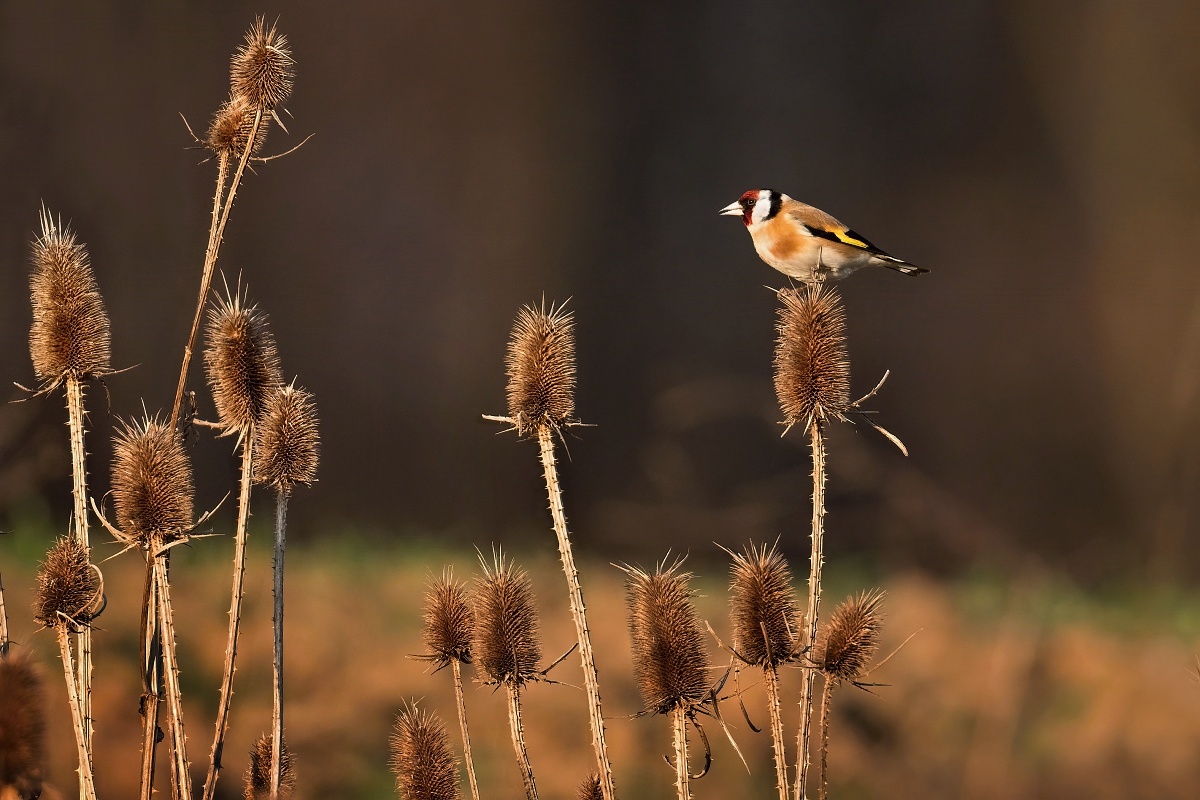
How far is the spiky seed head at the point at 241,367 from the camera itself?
1.65 m

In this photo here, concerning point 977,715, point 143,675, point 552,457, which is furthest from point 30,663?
point 977,715

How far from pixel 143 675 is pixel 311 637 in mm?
1433

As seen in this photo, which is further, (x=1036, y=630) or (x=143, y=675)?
(x=1036, y=630)

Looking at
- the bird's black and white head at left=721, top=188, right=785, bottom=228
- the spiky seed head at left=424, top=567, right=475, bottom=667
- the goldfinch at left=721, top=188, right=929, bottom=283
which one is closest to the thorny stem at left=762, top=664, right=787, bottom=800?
the spiky seed head at left=424, top=567, right=475, bottom=667

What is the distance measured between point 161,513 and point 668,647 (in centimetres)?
74

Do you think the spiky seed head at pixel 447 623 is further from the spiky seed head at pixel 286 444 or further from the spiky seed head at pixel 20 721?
the spiky seed head at pixel 20 721

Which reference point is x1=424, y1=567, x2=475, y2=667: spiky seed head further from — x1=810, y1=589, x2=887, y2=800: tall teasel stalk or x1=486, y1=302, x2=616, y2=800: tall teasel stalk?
x1=810, y1=589, x2=887, y2=800: tall teasel stalk

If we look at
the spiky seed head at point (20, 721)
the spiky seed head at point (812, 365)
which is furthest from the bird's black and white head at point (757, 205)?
the spiky seed head at point (20, 721)

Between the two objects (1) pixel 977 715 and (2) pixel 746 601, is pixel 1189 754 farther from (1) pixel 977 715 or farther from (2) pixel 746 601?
(2) pixel 746 601

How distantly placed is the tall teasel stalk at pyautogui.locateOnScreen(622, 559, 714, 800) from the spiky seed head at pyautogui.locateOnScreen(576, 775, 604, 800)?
154mm

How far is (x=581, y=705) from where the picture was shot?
10.9ft

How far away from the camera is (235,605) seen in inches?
62.9

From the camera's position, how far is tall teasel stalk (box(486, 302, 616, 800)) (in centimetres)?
161

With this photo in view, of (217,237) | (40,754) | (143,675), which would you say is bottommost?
(40,754)
